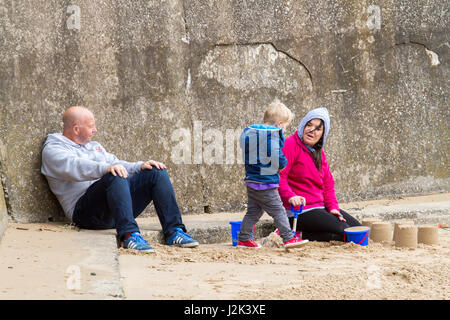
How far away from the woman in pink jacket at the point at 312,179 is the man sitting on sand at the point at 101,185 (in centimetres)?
86

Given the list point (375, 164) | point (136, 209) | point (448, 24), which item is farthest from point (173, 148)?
point (448, 24)

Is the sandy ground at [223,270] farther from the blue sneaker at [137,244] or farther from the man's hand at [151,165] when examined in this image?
the man's hand at [151,165]

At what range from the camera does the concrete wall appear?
16.9 feet

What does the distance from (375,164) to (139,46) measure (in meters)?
2.46

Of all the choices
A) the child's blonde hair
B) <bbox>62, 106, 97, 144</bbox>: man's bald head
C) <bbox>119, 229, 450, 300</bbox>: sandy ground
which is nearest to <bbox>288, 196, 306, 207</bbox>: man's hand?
<bbox>119, 229, 450, 300</bbox>: sandy ground

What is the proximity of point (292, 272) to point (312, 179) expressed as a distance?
1375 millimetres

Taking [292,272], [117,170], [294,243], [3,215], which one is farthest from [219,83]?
[292,272]

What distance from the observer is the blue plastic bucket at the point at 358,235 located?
15.6 ft

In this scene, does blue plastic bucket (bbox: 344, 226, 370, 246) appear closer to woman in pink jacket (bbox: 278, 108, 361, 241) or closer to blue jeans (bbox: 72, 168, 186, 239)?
woman in pink jacket (bbox: 278, 108, 361, 241)

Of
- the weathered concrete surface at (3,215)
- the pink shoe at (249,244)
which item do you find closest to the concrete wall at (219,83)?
the weathered concrete surface at (3,215)

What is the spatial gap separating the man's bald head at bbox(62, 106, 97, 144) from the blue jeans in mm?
410
